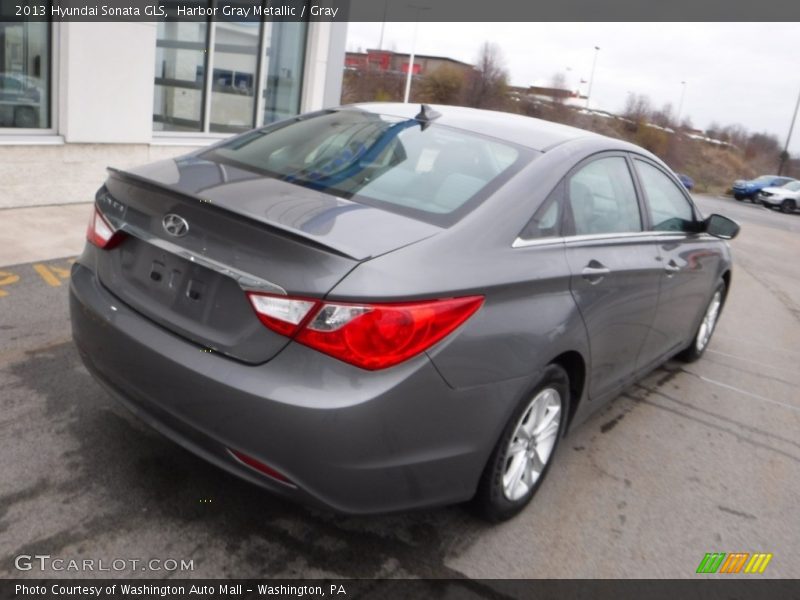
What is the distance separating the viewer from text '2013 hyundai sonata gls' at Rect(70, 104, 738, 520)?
2291mm

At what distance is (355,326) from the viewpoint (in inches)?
88.8

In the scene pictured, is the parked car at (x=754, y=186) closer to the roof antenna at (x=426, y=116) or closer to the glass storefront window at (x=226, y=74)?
the glass storefront window at (x=226, y=74)

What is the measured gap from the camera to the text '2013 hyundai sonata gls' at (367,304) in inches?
90.2

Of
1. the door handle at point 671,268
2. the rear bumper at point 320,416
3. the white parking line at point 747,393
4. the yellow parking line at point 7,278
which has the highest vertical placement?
the door handle at point 671,268

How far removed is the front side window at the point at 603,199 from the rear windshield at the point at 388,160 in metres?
0.30

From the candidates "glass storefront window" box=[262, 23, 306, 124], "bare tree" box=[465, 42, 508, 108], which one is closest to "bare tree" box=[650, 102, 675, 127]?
"bare tree" box=[465, 42, 508, 108]

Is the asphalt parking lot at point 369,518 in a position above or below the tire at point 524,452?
below

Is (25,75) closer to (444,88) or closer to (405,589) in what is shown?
(405,589)

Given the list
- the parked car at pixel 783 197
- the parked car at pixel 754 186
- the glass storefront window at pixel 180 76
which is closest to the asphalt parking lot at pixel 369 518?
the glass storefront window at pixel 180 76

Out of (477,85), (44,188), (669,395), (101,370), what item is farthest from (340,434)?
(477,85)

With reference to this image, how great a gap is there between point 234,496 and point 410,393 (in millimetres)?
1050

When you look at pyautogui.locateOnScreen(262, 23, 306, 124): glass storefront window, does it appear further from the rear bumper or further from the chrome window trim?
the rear bumper

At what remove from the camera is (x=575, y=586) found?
8.95 feet

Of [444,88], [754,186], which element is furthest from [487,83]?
[754,186]
